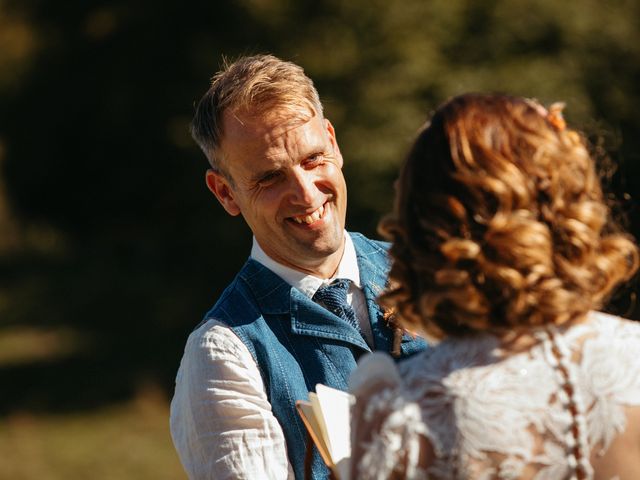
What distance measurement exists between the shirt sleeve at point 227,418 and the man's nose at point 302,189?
17.4 inches

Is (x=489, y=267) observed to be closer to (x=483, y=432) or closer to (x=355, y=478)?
(x=483, y=432)

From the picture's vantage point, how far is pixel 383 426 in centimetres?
190

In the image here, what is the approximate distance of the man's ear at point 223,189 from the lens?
3.15 metres

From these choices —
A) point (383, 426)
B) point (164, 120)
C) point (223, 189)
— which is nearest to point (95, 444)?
point (164, 120)

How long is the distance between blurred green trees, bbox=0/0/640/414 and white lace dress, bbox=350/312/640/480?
0.69 meters

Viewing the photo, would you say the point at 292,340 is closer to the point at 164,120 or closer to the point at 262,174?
the point at 262,174

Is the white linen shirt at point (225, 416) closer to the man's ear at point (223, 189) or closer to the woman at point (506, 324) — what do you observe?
the man's ear at point (223, 189)

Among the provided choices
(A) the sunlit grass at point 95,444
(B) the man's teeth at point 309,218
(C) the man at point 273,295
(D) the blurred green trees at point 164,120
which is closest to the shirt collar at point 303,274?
(C) the man at point 273,295

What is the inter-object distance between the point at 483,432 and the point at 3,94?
1909 cm

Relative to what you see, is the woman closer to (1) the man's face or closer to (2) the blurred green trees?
(2) the blurred green trees

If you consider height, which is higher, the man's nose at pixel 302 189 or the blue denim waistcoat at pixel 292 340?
the man's nose at pixel 302 189

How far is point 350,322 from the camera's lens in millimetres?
2930

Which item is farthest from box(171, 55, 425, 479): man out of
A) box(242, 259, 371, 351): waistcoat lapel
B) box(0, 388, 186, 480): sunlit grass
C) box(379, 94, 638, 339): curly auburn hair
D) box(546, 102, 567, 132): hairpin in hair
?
box(0, 388, 186, 480): sunlit grass

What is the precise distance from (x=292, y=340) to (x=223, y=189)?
582 mm
